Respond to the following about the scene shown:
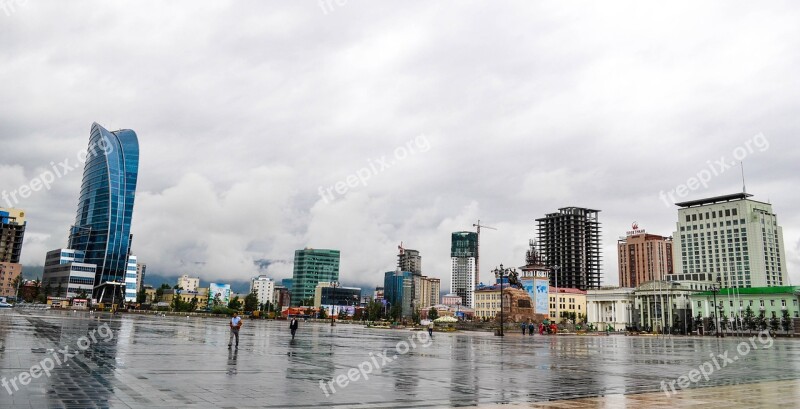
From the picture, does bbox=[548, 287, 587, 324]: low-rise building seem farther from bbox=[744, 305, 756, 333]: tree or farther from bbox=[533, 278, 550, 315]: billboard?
bbox=[744, 305, 756, 333]: tree

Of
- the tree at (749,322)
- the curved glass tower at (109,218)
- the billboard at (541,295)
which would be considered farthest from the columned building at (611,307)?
the curved glass tower at (109,218)

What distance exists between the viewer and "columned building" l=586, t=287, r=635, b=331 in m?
161

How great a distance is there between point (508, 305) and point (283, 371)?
276 ft

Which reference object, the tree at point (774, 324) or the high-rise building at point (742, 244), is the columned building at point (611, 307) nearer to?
the high-rise building at point (742, 244)

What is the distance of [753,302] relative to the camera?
136m

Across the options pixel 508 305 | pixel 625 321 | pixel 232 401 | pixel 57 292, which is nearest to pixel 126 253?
pixel 57 292

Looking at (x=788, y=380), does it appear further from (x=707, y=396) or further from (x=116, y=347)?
(x=116, y=347)

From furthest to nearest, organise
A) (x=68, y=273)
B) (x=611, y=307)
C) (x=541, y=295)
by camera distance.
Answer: (x=68, y=273) → (x=611, y=307) → (x=541, y=295)

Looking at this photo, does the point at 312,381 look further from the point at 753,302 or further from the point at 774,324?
the point at 753,302

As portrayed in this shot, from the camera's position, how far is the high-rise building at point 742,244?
7328 inches

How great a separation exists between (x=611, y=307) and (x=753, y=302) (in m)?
39.6

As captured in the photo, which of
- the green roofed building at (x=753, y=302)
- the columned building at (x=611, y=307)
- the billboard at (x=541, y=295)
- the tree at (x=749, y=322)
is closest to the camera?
the tree at (x=749, y=322)

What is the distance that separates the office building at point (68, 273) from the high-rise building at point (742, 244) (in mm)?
200596

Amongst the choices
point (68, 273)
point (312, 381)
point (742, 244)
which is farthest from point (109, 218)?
point (742, 244)
